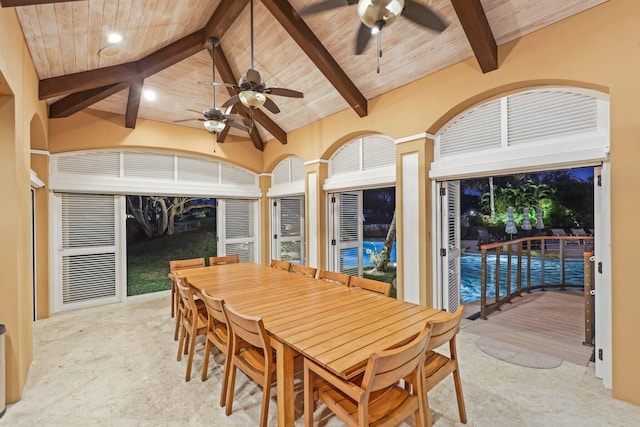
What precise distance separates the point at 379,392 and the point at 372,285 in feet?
3.61

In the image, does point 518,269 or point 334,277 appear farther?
point 518,269

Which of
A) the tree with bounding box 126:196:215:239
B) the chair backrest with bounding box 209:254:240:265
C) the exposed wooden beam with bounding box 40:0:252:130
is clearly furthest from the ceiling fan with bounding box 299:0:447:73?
the tree with bounding box 126:196:215:239

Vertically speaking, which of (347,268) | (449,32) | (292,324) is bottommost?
(347,268)

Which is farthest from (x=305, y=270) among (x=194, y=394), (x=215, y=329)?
(x=194, y=394)

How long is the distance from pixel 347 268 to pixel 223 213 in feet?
9.33

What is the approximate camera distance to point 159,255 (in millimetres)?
8570

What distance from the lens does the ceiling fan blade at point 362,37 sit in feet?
6.85

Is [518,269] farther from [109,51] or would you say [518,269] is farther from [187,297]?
[109,51]

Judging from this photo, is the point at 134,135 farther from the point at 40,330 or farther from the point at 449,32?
the point at 449,32

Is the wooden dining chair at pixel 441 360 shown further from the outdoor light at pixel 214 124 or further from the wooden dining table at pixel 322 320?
the outdoor light at pixel 214 124

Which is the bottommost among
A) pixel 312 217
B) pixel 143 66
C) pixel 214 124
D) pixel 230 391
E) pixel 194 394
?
pixel 194 394

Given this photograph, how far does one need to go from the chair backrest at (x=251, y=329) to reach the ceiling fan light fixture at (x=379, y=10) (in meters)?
1.89

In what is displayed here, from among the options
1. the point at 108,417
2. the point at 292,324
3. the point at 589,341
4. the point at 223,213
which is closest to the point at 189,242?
the point at 223,213

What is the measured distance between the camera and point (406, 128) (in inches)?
144
